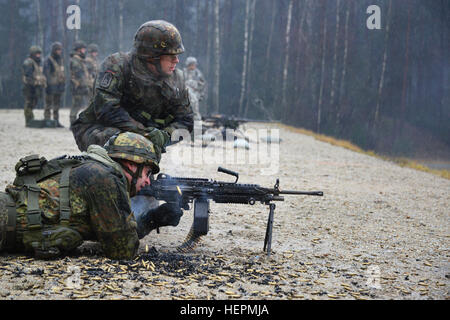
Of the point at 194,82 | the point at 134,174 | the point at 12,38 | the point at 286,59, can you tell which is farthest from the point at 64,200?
the point at 12,38

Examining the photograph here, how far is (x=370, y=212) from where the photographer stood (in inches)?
260

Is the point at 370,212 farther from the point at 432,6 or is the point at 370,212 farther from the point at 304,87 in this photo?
the point at 304,87

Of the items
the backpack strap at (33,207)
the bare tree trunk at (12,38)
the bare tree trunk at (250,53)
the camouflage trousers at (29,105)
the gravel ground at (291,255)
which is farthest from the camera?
Result: the bare tree trunk at (250,53)

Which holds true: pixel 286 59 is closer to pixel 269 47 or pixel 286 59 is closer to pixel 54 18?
pixel 269 47

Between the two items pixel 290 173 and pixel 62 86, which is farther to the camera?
pixel 62 86

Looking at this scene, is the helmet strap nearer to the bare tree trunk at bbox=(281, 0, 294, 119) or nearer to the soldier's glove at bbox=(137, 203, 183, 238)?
the soldier's glove at bbox=(137, 203, 183, 238)

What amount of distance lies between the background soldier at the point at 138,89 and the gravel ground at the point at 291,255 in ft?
3.83

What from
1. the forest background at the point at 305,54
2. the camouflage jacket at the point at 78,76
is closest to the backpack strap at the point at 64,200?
the camouflage jacket at the point at 78,76

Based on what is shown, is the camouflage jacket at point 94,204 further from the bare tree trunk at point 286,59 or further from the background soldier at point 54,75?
the bare tree trunk at point 286,59

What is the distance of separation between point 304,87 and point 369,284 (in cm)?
1911

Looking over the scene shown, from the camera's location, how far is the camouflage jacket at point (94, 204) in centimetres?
341

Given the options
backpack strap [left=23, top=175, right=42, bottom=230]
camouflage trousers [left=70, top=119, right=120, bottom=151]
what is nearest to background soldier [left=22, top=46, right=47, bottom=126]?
camouflage trousers [left=70, top=119, right=120, bottom=151]

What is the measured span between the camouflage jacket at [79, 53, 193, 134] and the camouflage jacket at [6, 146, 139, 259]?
1.47m

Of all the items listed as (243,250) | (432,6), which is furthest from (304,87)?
(243,250)
